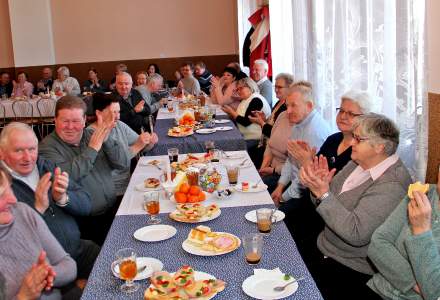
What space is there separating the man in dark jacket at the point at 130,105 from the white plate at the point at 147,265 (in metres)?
3.24

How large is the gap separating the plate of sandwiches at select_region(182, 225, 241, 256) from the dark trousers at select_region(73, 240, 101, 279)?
887 millimetres

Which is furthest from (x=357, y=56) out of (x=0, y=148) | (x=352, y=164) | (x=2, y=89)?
(x=2, y=89)

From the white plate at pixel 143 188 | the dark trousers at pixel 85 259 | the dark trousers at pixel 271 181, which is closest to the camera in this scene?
the dark trousers at pixel 85 259

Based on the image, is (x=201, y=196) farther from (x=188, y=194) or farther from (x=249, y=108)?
(x=249, y=108)

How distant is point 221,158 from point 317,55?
130 centimetres

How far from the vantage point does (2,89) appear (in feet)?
37.7

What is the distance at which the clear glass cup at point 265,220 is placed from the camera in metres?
2.06

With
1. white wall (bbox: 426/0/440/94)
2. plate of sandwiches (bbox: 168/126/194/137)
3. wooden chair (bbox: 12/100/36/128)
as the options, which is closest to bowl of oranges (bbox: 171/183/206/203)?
white wall (bbox: 426/0/440/94)

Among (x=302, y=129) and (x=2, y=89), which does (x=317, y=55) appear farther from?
(x=2, y=89)

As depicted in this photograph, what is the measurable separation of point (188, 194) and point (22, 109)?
747 centimetres

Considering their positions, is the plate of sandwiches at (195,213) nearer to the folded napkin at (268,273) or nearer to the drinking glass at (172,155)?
the folded napkin at (268,273)

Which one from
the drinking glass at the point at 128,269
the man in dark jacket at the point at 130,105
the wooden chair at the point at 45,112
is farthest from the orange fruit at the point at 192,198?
the wooden chair at the point at 45,112

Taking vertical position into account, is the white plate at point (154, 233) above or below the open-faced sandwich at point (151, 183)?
below

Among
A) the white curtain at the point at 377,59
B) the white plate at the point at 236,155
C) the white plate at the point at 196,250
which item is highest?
the white curtain at the point at 377,59
